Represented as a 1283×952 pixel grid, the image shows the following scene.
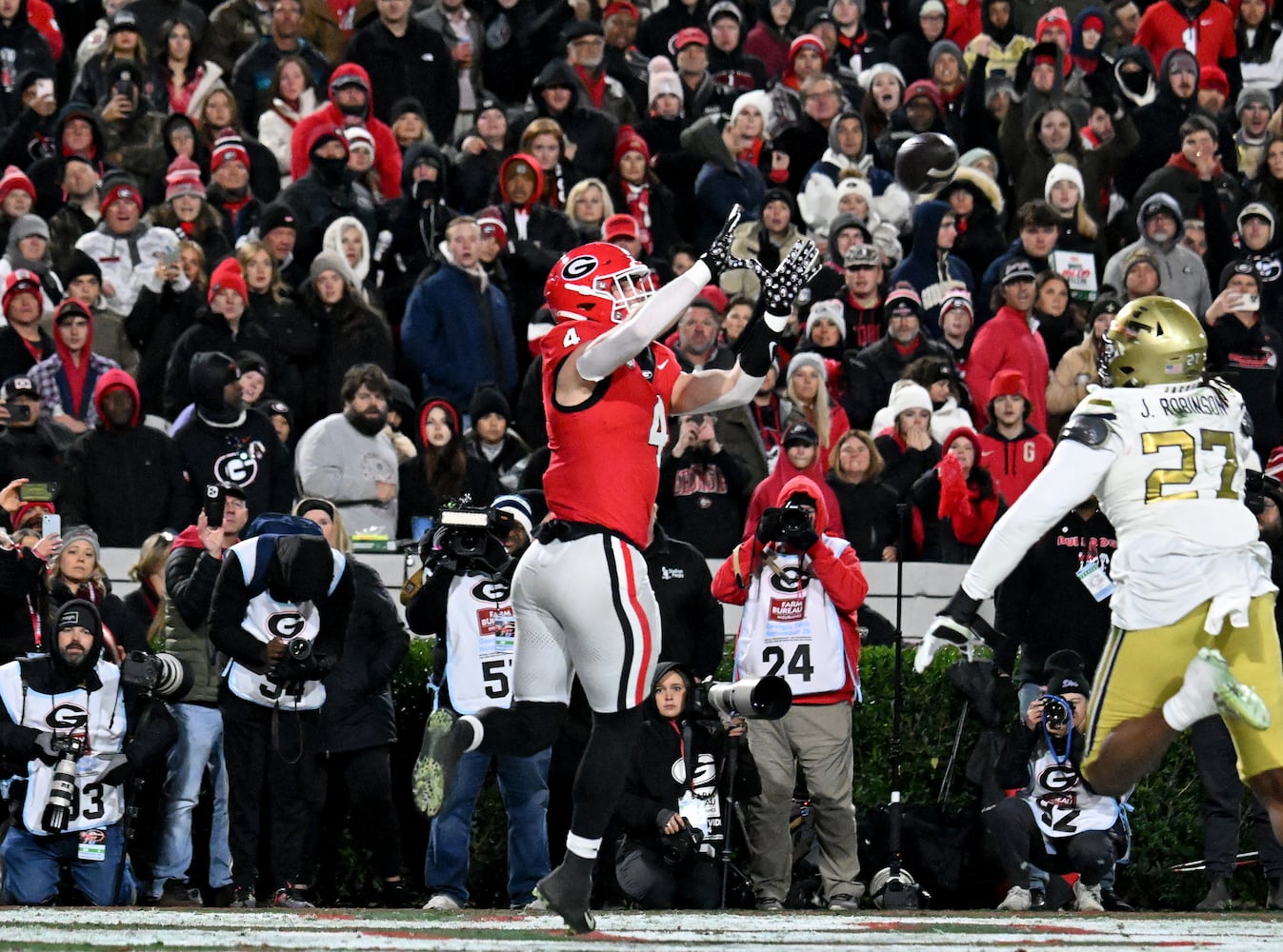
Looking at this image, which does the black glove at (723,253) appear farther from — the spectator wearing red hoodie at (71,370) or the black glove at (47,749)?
the spectator wearing red hoodie at (71,370)

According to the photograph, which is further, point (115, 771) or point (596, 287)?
point (115, 771)

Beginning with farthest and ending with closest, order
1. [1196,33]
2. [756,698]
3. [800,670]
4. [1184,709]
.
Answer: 1. [1196,33]
2. [800,670]
3. [756,698]
4. [1184,709]

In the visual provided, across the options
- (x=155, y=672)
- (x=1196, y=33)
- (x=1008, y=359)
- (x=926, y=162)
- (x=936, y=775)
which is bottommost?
(x=936, y=775)

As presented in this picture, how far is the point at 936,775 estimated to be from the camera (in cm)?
1127

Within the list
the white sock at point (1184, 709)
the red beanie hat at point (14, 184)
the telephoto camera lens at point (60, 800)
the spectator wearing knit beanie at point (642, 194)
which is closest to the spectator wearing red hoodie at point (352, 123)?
the spectator wearing knit beanie at point (642, 194)

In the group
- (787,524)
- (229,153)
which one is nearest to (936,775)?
(787,524)

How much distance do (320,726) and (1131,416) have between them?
451 cm

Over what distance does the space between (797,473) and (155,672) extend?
362cm

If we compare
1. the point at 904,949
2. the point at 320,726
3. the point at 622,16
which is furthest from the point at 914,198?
the point at 904,949

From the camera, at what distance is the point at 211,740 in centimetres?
1046

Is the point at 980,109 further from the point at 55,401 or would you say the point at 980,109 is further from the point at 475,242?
the point at 55,401

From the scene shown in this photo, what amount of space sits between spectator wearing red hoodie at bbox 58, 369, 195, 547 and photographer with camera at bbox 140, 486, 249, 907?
38.8 inches

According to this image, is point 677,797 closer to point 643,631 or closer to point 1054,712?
point 1054,712

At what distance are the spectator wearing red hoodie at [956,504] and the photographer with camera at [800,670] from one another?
141 centimetres
